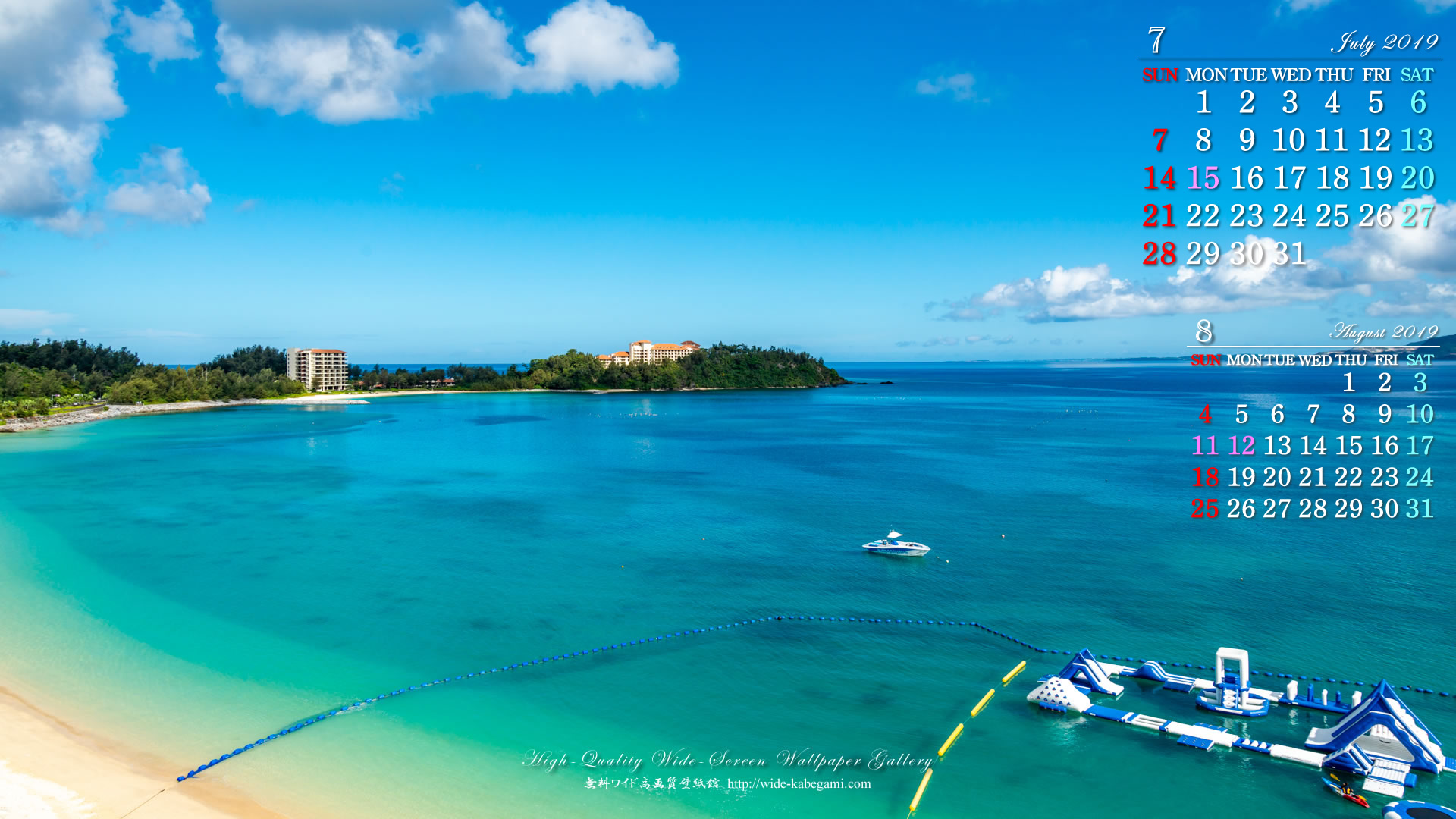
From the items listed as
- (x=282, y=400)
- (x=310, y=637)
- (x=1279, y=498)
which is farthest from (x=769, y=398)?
(x=310, y=637)

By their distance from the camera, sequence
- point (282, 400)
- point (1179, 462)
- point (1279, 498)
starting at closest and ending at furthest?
1. point (1279, 498)
2. point (1179, 462)
3. point (282, 400)

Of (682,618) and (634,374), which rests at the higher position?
(634,374)

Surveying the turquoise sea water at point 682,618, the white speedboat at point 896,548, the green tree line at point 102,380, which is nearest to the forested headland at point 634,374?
the green tree line at point 102,380

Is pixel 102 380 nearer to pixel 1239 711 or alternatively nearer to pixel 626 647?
pixel 626 647

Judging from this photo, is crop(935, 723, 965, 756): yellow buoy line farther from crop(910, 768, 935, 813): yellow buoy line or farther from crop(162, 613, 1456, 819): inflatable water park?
crop(910, 768, 935, 813): yellow buoy line

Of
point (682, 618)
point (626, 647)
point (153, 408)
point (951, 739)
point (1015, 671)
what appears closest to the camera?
point (951, 739)

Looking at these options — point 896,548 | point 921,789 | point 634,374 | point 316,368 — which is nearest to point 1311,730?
point 921,789

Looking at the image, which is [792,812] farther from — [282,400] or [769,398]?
[282,400]
